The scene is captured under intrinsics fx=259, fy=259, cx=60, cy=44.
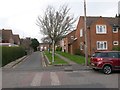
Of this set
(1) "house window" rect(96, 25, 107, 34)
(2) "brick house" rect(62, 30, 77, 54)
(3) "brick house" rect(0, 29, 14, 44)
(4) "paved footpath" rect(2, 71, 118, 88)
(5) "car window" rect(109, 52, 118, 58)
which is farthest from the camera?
(3) "brick house" rect(0, 29, 14, 44)

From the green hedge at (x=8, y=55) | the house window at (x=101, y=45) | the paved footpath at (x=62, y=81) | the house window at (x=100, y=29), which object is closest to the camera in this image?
the paved footpath at (x=62, y=81)

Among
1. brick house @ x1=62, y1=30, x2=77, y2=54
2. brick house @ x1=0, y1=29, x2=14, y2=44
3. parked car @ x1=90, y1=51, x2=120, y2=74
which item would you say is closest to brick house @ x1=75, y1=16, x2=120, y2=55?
brick house @ x1=62, y1=30, x2=77, y2=54

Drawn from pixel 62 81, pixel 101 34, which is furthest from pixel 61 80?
pixel 101 34

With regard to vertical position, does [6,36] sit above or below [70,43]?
above

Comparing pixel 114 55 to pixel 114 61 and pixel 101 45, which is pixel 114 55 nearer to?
pixel 114 61

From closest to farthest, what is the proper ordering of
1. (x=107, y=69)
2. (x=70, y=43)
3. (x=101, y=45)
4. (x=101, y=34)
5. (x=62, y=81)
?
(x=62, y=81) < (x=107, y=69) < (x=101, y=34) < (x=101, y=45) < (x=70, y=43)

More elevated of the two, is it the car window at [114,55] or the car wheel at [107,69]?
the car window at [114,55]

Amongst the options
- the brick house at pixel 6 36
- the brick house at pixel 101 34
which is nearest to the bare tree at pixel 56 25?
the brick house at pixel 101 34

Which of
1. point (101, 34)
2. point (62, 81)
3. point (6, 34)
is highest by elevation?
point (6, 34)

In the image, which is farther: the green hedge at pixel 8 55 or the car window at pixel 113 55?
the green hedge at pixel 8 55

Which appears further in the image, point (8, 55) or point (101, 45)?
point (101, 45)

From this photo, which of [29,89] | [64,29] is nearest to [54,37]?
[64,29]

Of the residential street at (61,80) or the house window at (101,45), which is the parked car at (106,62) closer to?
the residential street at (61,80)

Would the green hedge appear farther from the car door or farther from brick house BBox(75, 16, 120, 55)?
brick house BBox(75, 16, 120, 55)
